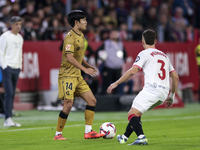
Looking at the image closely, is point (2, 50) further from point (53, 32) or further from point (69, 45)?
point (53, 32)

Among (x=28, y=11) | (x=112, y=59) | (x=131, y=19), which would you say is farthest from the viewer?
(x=131, y=19)

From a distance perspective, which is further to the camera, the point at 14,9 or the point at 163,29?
the point at 163,29

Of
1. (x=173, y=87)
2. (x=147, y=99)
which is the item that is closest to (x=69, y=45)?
(x=147, y=99)

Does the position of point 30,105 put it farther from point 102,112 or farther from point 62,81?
point 62,81

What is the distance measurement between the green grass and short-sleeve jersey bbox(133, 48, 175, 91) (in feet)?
3.04

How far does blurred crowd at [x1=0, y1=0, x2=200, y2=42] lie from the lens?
14805 mm

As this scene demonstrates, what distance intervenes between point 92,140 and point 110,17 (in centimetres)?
1074

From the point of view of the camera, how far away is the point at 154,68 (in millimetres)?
6250

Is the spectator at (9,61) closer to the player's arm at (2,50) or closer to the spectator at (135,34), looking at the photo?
the player's arm at (2,50)

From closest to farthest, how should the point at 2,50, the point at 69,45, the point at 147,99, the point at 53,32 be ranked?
the point at 147,99, the point at 69,45, the point at 2,50, the point at 53,32

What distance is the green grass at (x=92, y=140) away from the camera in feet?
20.8

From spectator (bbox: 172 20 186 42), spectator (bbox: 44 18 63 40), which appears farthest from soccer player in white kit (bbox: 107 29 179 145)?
spectator (bbox: 172 20 186 42)

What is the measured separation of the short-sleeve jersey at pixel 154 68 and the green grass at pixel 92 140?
0.93m

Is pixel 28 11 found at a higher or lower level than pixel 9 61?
higher
